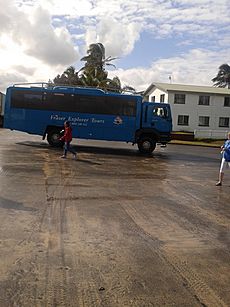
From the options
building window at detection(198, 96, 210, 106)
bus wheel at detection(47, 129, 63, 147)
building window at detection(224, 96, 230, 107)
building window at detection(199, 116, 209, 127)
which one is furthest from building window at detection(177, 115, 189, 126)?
bus wheel at detection(47, 129, 63, 147)

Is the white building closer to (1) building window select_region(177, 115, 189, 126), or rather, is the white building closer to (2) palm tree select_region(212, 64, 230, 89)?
(1) building window select_region(177, 115, 189, 126)

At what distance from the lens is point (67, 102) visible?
2344 centimetres

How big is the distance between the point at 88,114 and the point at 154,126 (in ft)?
11.7

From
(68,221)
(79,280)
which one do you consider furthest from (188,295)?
(68,221)

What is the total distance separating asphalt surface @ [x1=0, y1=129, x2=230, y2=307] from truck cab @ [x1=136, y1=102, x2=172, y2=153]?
10355 mm

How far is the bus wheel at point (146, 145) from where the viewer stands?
22.9m

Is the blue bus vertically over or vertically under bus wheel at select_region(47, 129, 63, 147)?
over

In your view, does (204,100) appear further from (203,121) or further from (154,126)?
(154,126)

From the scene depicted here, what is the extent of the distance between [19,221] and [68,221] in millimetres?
804

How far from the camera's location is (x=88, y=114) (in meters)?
23.3

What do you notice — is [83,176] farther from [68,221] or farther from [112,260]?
[112,260]

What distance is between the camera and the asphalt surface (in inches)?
177

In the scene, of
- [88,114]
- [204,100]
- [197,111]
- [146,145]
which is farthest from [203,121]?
[88,114]

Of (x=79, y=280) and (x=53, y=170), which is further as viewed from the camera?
(x=53, y=170)
